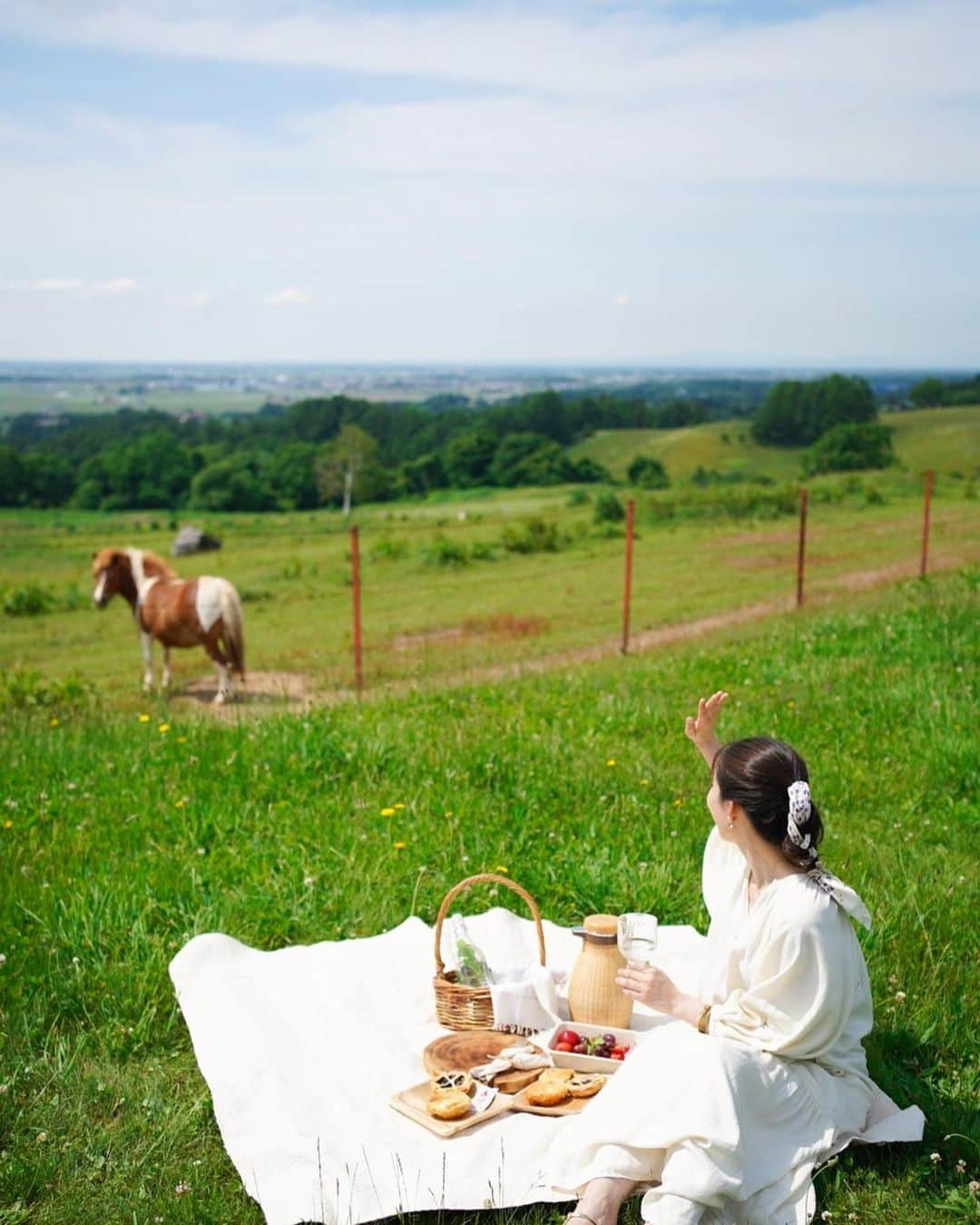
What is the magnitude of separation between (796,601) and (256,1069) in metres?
14.5

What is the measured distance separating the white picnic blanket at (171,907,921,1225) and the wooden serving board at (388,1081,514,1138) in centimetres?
3

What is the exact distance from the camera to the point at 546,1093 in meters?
4.09

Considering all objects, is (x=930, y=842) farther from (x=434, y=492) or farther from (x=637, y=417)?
(x=637, y=417)

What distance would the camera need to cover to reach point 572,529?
32562 mm

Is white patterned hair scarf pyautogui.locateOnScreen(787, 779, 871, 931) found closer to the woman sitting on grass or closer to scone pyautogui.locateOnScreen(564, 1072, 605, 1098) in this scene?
the woman sitting on grass

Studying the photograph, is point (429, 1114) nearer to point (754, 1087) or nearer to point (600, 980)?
point (600, 980)

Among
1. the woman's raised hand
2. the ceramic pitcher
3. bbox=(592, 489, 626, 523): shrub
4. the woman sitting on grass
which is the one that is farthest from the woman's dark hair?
bbox=(592, 489, 626, 523): shrub

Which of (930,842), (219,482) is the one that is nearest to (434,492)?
(219,482)

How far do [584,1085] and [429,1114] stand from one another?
518mm

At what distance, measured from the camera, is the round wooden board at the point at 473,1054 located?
421 centimetres

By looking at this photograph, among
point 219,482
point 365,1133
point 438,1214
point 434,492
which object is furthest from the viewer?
point 434,492

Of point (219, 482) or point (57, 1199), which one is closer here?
point (57, 1199)

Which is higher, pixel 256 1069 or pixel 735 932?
pixel 735 932

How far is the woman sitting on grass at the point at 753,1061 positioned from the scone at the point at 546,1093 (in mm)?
162
